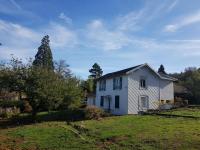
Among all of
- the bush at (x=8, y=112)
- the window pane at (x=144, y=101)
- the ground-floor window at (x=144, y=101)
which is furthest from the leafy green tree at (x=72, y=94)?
the bush at (x=8, y=112)

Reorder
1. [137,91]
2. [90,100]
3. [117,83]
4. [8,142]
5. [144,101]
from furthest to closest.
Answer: [90,100], [117,83], [144,101], [137,91], [8,142]

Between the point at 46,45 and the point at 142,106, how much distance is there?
4111 centimetres

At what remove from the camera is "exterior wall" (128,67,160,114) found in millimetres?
47719

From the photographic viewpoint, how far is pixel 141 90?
49.1 m

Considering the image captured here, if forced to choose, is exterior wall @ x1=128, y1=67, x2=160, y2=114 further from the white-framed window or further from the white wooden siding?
the white-framed window

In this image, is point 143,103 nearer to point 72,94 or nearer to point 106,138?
point 72,94

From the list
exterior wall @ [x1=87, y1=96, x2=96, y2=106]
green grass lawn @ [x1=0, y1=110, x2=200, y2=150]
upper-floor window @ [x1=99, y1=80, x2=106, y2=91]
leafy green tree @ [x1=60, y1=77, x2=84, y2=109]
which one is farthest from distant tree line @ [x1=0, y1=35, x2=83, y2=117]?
exterior wall @ [x1=87, y1=96, x2=96, y2=106]

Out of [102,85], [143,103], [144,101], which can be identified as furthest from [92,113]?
[102,85]

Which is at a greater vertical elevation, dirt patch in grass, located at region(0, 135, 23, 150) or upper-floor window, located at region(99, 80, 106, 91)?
upper-floor window, located at region(99, 80, 106, 91)

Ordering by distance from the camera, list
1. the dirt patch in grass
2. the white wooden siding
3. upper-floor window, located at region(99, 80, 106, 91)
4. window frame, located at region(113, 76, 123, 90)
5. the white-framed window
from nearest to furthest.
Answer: the dirt patch in grass, the white wooden siding, the white-framed window, window frame, located at region(113, 76, 123, 90), upper-floor window, located at region(99, 80, 106, 91)

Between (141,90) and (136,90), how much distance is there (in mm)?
1031

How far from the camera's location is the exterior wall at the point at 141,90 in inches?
1879

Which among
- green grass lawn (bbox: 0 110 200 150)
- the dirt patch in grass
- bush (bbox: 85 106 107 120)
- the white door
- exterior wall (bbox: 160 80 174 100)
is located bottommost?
the dirt patch in grass

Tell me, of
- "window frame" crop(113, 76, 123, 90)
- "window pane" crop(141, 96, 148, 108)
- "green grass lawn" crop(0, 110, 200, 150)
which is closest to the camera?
"green grass lawn" crop(0, 110, 200, 150)
